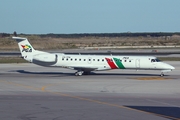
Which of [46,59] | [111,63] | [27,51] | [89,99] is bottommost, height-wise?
[89,99]

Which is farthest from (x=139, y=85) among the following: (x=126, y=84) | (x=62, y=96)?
(x=62, y=96)

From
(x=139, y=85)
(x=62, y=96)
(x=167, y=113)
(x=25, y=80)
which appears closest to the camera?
(x=167, y=113)

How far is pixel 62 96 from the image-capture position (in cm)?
2969

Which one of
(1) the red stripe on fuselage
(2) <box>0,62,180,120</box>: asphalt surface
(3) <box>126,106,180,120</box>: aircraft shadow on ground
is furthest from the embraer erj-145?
(3) <box>126,106,180,120</box>: aircraft shadow on ground

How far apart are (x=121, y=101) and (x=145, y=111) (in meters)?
3.96

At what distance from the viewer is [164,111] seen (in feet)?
77.1

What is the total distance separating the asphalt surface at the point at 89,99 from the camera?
72.7ft

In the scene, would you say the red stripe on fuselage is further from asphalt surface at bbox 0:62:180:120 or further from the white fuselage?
asphalt surface at bbox 0:62:180:120

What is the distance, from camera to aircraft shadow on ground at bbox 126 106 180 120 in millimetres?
21941

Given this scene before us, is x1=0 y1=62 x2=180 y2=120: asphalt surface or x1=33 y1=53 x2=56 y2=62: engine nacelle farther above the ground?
x1=33 y1=53 x2=56 y2=62: engine nacelle

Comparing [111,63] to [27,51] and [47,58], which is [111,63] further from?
[27,51]

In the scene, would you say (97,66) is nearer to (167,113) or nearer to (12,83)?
(12,83)

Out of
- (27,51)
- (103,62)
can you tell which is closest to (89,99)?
(103,62)

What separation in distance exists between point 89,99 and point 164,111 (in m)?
6.09
